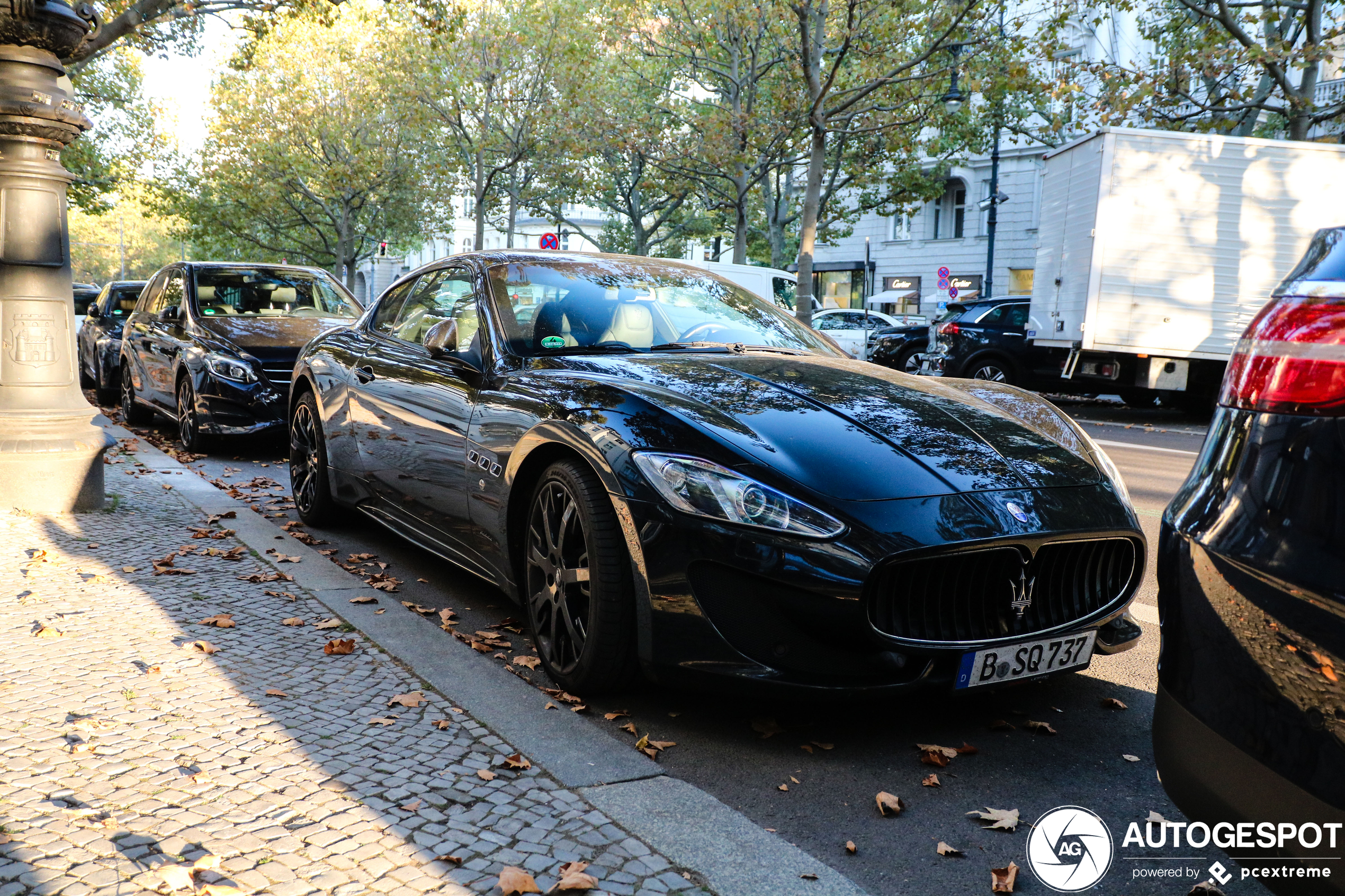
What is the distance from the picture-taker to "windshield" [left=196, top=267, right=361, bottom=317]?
34.4 ft

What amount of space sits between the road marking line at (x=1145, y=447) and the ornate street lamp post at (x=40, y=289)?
9.23m

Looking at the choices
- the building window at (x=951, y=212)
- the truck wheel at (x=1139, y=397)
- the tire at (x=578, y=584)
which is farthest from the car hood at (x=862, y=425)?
the building window at (x=951, y=212)

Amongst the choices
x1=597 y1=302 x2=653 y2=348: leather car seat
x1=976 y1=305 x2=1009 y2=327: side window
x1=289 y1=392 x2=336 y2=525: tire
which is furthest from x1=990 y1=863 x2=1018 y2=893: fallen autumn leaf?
x1=976 y1=305 x2=1009 y2=327: side window

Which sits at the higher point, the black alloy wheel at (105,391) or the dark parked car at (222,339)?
the dark parked car at (222,339)

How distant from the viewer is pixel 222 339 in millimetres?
9719

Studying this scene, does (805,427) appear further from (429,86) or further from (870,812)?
(429,86)

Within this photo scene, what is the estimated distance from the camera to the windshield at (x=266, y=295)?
10500mm

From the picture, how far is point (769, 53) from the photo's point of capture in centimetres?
2930

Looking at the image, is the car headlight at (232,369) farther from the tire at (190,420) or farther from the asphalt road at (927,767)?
the asphalt road at (927,767)

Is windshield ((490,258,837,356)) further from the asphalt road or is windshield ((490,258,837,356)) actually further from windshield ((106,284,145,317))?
windshield ((106,284,145,317))

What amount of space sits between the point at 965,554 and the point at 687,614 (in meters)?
0.80

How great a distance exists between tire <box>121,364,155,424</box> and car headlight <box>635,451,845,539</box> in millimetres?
9856

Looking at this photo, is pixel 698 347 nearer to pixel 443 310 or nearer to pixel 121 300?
pixel 443 310

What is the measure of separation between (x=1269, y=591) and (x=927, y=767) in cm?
164
